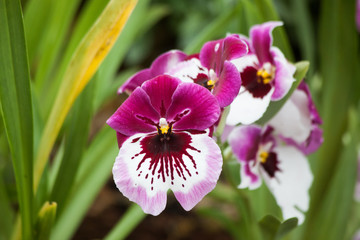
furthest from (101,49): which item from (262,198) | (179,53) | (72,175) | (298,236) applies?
(298,236)

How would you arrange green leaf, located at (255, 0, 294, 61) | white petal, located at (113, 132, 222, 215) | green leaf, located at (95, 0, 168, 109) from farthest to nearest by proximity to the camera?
green leaf, located at (95, 0, 168, 109) < green leaf, located at (255, 0, 294, 61) < white petal, located at (113, 132, 222, 215)

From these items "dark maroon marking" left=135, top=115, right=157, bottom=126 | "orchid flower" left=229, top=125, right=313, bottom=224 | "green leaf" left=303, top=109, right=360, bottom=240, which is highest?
"dark maroon marking" left=135, top=115, right=157, bottom=126

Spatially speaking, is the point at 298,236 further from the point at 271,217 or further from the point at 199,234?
the point at 199,234

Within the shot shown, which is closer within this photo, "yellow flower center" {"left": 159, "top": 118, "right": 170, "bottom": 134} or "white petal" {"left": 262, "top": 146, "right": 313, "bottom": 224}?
"yellow flower center" {"left": 159, "top": 118, "right": 170, "bottom": 134}

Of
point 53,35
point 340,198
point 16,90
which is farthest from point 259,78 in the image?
point 53,35

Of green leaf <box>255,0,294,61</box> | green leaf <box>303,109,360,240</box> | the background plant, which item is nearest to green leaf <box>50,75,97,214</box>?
the background plant

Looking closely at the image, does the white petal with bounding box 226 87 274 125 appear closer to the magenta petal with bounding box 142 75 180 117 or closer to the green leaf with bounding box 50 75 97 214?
the magenta petal with bounding box 142 75 180 117

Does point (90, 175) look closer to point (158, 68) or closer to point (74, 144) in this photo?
point (74, 144)
